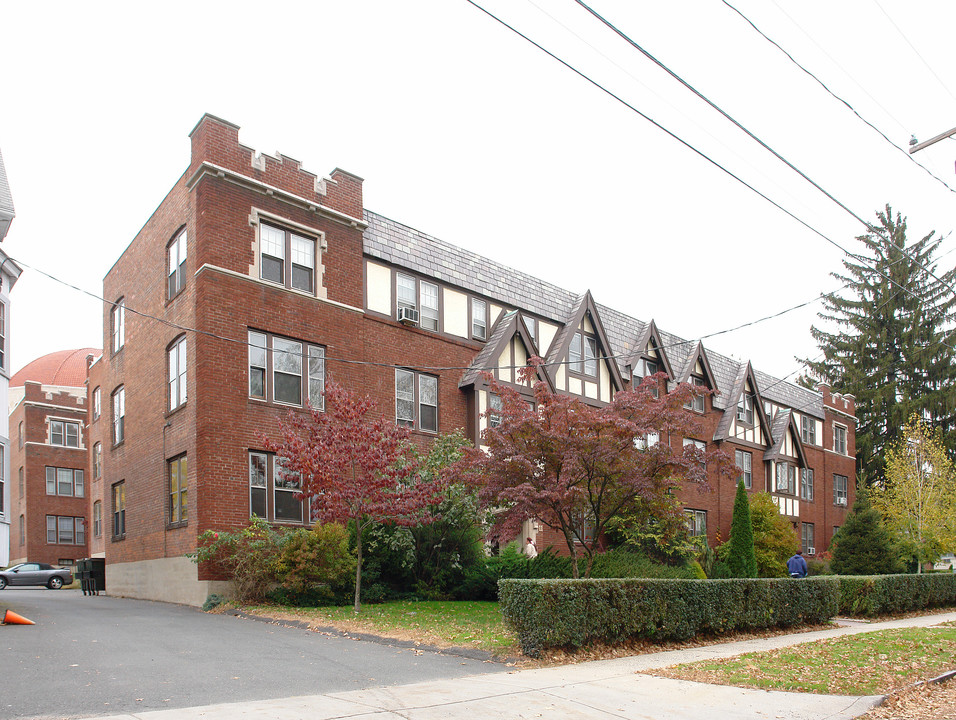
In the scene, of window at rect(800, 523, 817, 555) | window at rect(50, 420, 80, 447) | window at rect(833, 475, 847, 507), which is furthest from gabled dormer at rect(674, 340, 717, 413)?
window at rect(50, 420, 80, 447)

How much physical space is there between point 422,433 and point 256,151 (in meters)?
8.83

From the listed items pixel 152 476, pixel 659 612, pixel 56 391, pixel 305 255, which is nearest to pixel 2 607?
pixel 152 476

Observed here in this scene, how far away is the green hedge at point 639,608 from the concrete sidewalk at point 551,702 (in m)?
0.97

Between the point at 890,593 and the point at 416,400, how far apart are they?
13.6m

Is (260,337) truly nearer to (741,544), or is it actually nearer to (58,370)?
(741,544)

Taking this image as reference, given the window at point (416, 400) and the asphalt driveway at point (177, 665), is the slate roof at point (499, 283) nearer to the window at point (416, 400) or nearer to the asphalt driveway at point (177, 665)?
the window at point (416, 400)

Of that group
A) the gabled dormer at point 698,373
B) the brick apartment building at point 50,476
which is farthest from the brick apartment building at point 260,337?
the brick apartment building at point 50,476

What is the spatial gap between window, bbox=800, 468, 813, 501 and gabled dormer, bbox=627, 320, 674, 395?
12.5m

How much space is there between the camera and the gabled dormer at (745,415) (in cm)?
3888

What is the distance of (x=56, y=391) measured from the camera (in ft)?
155

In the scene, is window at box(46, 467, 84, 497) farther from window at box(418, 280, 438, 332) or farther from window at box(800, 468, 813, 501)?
window at box(800, 468, 813, 501)

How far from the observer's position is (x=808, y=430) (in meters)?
45.0

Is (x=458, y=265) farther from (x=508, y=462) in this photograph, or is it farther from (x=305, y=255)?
(x=508, y=462)

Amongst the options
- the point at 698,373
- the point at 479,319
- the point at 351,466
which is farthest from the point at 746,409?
the point at 351,466
